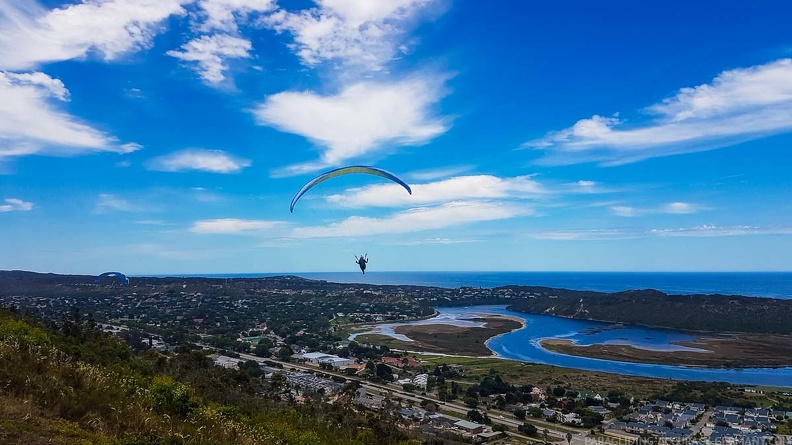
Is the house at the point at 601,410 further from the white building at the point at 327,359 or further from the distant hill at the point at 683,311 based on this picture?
the distant hill at the point at 683,311

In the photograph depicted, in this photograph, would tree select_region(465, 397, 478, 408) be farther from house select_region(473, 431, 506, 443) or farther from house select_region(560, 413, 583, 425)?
house select_region(473, 431, 506, 443)

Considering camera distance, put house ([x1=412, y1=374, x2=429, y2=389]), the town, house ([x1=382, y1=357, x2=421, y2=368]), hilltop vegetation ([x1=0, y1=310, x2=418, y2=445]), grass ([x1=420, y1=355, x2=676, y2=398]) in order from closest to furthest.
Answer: hilltop vegetation ([x1=0, y1=310, x2=418, y2=445]) < the town < house ([x1=412, y1=374, x2=429, y2=389]) < grass ([x1=420, y1=355, x2=676, y2=398]) < house ([x1=382, y1=357, x2=421, y2=368])

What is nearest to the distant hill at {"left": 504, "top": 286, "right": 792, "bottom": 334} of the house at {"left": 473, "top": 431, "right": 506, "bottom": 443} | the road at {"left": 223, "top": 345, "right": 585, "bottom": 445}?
the road at {"left": 223, "top": 345, "right": 585, "bottom": 445}

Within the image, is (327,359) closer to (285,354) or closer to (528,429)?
(285,354)

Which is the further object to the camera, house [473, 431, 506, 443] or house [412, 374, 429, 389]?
house [412, 374, 429, 389]

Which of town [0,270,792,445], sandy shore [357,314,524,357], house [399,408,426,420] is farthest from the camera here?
sandy shore [357,314,524,357]

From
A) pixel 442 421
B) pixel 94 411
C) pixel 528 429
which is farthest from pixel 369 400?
pixel 94 411

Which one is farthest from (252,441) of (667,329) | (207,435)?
(667,329)
